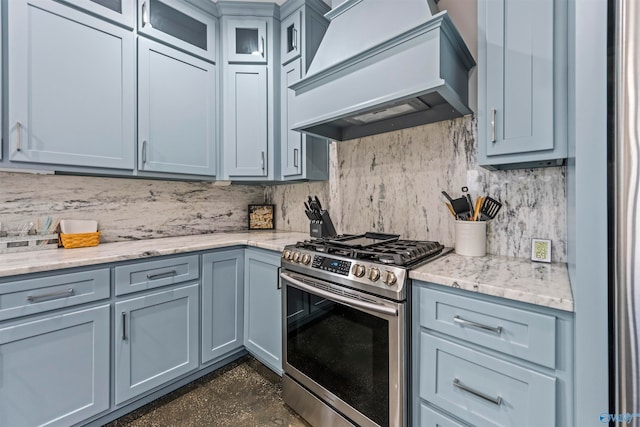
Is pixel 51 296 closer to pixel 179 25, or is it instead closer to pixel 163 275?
pixel 163 275

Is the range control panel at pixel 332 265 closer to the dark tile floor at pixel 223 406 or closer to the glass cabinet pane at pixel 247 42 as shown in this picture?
the dark tile floor at pixel 223 406

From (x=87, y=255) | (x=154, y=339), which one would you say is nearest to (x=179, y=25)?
(x=87, y=255)

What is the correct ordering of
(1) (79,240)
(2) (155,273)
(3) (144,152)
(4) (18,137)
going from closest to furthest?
(4) (18,137)
(2) (155,273)
(1) (79,240)
(3) (144,152)

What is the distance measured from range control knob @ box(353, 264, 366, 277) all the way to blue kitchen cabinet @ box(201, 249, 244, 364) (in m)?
1.16

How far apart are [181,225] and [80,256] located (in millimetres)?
964

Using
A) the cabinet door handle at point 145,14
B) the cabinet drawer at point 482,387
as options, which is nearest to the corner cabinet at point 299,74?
the cabinet door handle at point 145,14

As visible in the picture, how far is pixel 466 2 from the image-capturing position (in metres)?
1.63

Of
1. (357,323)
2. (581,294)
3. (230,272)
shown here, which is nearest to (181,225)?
(230,272)

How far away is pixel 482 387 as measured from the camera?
3.37 feet

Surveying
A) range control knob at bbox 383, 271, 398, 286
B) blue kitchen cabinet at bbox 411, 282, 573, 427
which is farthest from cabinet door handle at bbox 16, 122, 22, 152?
blue kitchen cabinet at bbox 411, 282, 573, 427

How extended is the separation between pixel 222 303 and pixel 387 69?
6.18 ft

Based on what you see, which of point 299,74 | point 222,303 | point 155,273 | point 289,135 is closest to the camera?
point 155,273

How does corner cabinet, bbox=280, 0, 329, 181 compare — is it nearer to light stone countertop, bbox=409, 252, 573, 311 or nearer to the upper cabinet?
the upper cabinet

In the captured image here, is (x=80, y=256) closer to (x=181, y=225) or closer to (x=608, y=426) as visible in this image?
(x=181, y=225)
